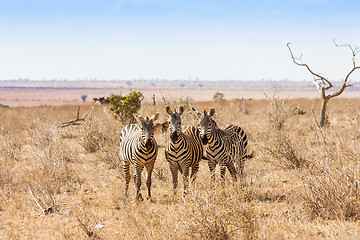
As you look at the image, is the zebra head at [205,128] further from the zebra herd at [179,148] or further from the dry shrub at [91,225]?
the dry shrub at [91,225]

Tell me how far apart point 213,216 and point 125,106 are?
961cm

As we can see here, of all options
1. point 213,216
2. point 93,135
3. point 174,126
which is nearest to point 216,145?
point 174,126

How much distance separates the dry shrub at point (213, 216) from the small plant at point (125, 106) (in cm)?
923

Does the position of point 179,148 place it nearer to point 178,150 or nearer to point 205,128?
point 178,150

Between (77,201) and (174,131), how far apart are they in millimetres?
3071

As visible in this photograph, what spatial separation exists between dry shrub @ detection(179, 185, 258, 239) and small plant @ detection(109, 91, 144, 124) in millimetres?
9228

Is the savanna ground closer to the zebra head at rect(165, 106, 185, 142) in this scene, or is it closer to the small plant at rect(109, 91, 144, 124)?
the zebra head at rect(165, 106, 185, 142)

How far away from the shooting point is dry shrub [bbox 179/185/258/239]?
167 inches

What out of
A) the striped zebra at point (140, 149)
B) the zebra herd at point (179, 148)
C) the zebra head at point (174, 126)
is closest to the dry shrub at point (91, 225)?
the striped zebra at point (140, 149)

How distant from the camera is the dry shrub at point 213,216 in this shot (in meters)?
4.23

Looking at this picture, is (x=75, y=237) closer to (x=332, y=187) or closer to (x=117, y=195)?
(x=117, y=195)

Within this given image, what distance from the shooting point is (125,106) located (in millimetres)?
13234

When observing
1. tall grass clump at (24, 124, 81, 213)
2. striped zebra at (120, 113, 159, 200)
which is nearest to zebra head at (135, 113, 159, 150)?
striped zebra at (120, 113, 159, 200)

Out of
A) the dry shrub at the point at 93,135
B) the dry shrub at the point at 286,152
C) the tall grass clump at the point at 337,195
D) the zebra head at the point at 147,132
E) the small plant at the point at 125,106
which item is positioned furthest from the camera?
the small plant at the point at 125,106
